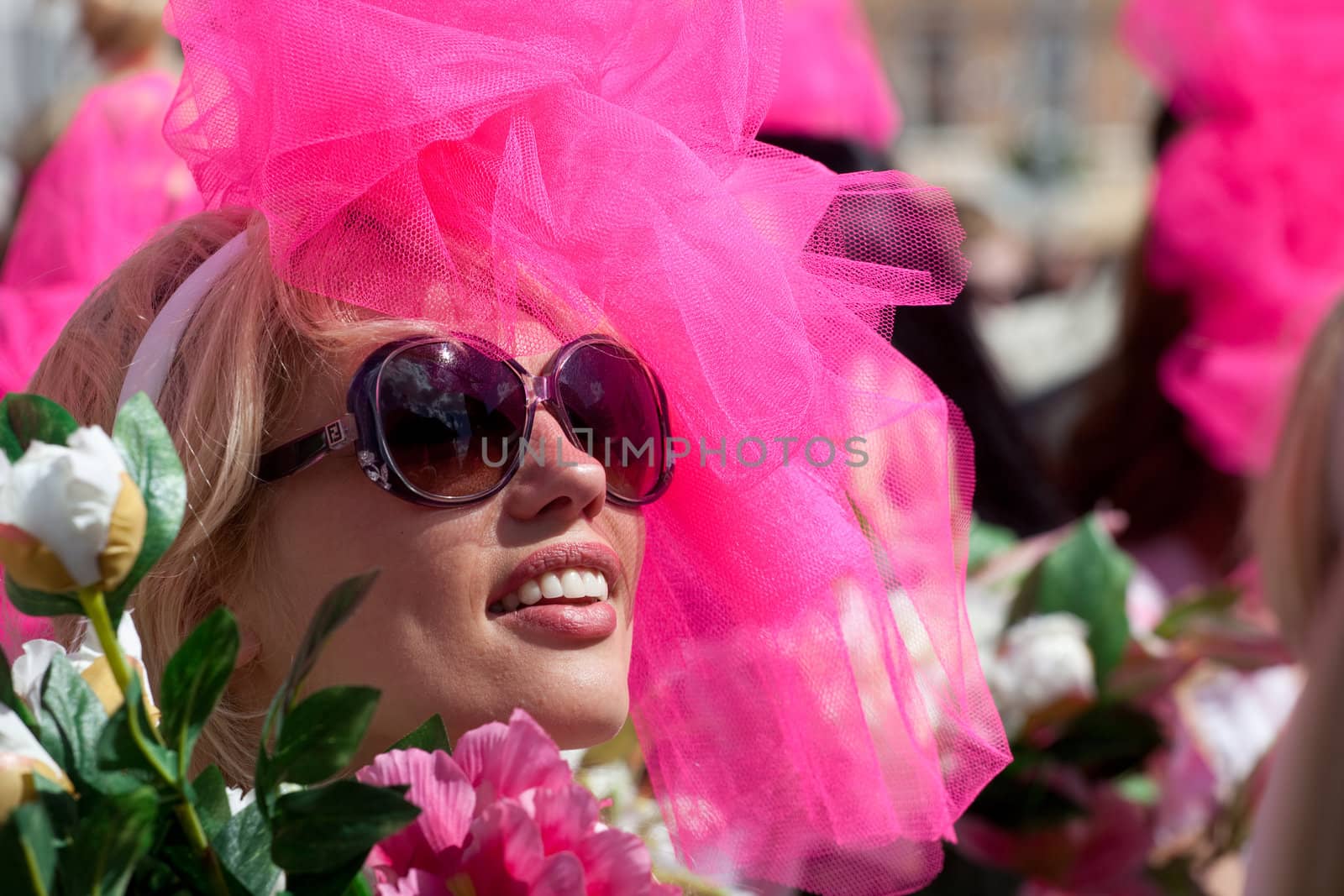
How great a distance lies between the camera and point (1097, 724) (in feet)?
6.95

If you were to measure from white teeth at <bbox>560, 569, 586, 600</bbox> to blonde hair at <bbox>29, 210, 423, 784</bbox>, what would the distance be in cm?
17

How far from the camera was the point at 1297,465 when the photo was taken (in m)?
2.14

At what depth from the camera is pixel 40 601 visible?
79 centimetres

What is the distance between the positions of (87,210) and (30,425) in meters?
1.40

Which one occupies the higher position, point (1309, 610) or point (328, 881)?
point (328, 881)

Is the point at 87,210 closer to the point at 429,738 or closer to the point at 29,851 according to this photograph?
the point at 429,738

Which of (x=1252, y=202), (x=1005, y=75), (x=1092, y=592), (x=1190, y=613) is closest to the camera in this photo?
(x=1092, y=592)

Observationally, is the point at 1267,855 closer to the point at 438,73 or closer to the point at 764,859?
the point at 764,859

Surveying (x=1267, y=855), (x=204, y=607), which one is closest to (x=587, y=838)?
(x=204, y=607)

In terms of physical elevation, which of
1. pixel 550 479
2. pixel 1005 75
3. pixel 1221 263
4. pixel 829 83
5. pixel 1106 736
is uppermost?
pixel 550 479

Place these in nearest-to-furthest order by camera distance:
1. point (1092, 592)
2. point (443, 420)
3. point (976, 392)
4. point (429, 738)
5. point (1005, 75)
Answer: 1. point (429, 738)
2. point (443, 420)
3. point (1092, 592)
4. point (976, 392)
5. point (1005, 75)

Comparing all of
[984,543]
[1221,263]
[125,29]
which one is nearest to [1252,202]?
[1221,263]

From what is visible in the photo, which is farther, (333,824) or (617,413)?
(617,413)

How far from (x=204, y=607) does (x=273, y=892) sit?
352 millimetres
